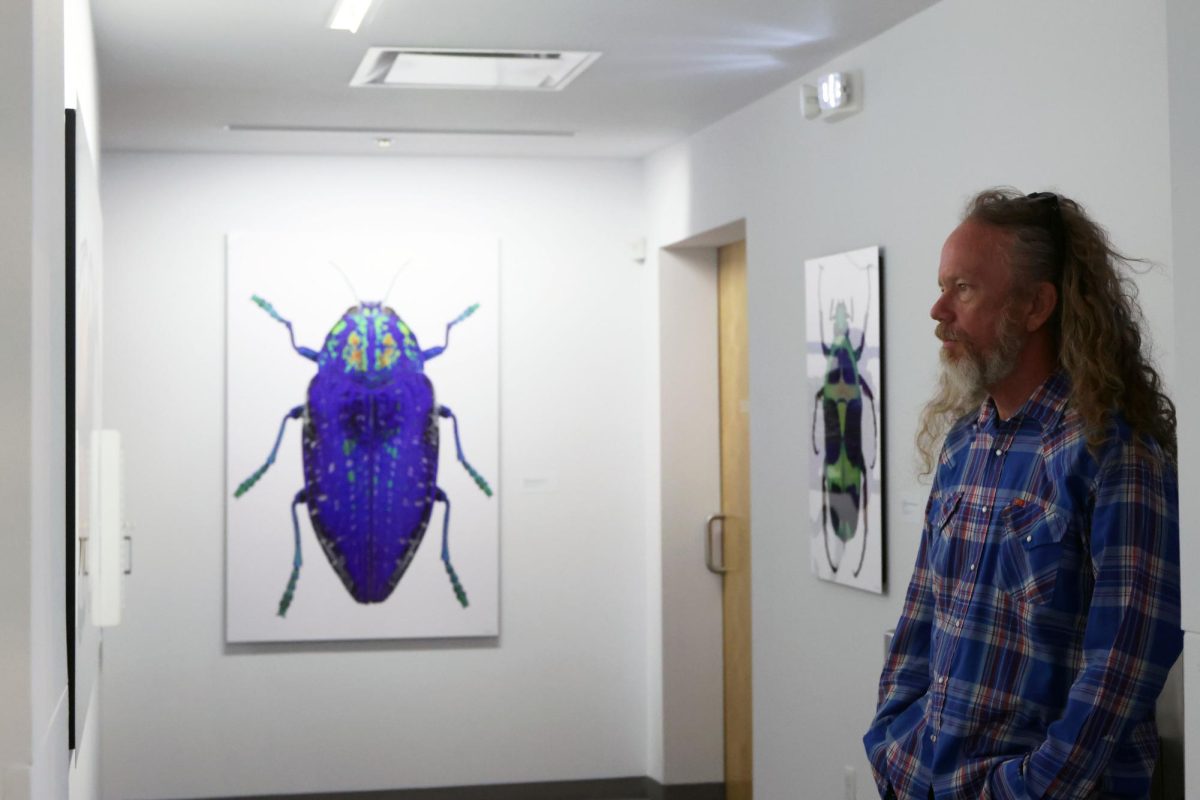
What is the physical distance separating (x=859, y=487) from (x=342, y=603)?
2698mm

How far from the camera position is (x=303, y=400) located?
594 cm

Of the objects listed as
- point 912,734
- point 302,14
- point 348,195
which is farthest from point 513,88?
point 912,734

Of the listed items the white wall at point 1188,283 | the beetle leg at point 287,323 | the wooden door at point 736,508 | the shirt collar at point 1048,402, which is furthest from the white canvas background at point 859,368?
the beetle leg at point 287,323

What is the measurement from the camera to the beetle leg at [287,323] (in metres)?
5.92

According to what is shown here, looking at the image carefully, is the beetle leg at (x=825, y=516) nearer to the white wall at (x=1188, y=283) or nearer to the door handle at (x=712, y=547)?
the door handle at (x=712, y=547)

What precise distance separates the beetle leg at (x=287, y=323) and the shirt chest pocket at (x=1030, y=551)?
13.7 feet

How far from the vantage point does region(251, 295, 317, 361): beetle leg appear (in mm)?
5918

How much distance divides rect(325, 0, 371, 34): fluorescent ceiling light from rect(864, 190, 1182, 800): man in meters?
1.74

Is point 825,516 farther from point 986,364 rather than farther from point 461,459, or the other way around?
point 461,459

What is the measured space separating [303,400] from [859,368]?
2.74m

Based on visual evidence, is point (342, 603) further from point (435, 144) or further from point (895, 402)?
point (895, 402)

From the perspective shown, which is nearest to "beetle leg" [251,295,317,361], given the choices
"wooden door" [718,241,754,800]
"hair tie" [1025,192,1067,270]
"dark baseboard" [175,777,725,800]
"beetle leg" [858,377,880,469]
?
"wooden door" [718,241,754,800]

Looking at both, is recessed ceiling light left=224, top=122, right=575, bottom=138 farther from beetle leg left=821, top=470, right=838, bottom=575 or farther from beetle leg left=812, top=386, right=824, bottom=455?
beetle leg left=821, top=470, right=838, bottom=575

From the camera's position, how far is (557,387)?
6.16 m
